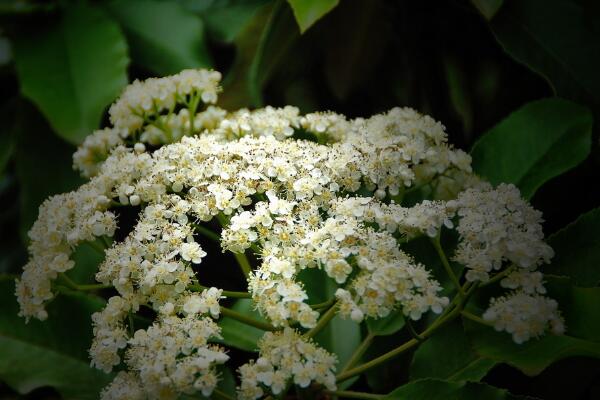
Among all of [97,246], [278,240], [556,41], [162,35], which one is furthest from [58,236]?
[556,41]

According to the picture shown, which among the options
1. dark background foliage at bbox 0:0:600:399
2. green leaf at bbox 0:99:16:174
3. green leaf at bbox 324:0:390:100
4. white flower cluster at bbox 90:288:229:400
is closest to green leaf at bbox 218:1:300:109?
dark background foliage at bbox 0:0:600:399

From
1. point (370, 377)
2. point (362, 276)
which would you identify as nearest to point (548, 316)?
point (362, 276)

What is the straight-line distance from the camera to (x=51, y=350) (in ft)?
3.45

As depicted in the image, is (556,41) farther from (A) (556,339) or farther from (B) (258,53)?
(A) (556,339)

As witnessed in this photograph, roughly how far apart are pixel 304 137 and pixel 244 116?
0.12 metres

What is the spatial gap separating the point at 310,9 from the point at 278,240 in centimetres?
→ 51

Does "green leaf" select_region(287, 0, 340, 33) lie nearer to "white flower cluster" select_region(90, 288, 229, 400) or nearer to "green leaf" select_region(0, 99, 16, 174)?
"white flower cluster" select_region(90, 288, 229, 400)

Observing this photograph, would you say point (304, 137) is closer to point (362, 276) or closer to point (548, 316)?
point (362, 276)

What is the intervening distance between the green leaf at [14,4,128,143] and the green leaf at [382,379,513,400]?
0.77m

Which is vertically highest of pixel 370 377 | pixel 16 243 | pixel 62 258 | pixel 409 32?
pixel 409 32

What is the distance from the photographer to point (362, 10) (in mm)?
1464

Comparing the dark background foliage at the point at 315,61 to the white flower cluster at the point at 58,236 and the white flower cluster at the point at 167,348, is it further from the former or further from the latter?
the white flower cluster at the point at 167,348

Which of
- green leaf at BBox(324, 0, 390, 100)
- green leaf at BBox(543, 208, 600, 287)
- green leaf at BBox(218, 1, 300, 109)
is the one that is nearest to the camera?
green leaf at BBox(543, 208, 600, 287)

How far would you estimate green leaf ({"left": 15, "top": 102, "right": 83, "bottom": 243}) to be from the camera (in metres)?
1.46
